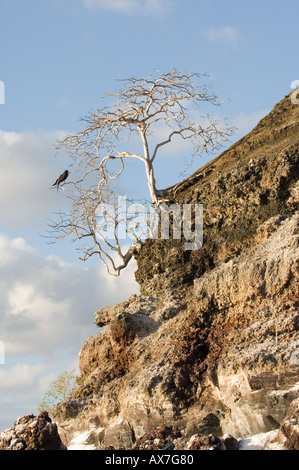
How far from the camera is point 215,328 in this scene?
1288cm

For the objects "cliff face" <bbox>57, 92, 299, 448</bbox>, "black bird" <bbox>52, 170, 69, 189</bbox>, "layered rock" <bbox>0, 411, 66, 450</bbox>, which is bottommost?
"layered rock" <bbox>0, 411, 66, 450</bbox>

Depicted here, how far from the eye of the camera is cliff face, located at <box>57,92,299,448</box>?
11133 millimetres

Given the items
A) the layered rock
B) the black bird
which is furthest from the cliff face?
the black bird

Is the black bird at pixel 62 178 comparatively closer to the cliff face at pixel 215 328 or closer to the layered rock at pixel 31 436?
the cliff face at pixel 215 328

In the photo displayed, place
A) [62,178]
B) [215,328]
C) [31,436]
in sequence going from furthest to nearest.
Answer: [62,178], [215,328], [31,436]

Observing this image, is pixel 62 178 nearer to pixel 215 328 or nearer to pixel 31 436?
pixel 215 328

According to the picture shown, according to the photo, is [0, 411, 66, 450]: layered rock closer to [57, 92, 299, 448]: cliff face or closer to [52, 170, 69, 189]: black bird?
[57, 92, 299, 448]: cliff face

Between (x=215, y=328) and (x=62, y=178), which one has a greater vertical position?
(x=62, y=178)

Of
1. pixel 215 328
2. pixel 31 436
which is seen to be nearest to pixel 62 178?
pixel 215 328

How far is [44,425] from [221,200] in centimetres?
774

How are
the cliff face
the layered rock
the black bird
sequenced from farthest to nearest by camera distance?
the black bird
the cliff face
the layered rock

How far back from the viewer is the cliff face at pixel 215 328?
11.1 meters

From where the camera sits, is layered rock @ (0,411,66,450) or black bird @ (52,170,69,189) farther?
black bird @ (52,170,69,189)

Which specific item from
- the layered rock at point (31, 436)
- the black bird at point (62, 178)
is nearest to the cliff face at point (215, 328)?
the layered rock at point (31, 436)
